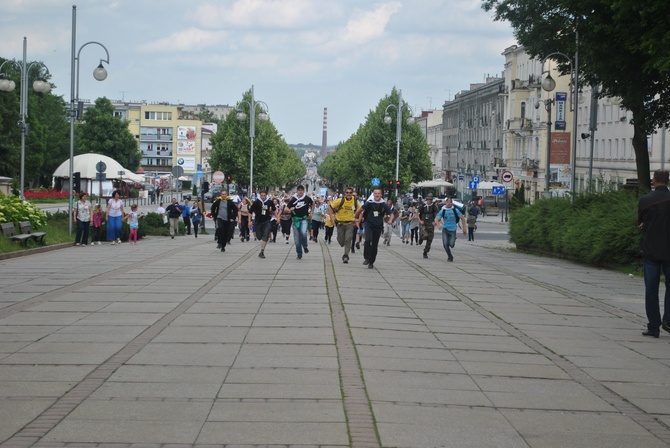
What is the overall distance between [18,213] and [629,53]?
16907 millimetres

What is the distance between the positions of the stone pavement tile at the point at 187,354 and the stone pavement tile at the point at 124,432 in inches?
89.8

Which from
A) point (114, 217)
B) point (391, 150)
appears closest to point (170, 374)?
point (114, 217)

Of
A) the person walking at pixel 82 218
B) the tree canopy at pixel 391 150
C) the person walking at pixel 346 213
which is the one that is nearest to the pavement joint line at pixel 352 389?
the person walking at pixel 346 213

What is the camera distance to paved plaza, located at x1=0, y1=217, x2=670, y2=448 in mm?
7125

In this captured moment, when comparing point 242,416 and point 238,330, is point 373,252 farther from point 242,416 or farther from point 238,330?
point 242,416

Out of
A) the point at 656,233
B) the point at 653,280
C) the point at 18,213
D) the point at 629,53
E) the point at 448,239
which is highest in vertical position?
the point at 629,53

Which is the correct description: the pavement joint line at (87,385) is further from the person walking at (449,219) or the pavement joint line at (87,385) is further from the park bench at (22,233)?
the park bench at (22,233)

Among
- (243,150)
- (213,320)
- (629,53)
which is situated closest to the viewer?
(213,320)

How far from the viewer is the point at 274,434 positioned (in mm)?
6875

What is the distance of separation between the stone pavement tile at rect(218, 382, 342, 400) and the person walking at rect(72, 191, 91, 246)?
2367cm

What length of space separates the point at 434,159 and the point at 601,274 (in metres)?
141

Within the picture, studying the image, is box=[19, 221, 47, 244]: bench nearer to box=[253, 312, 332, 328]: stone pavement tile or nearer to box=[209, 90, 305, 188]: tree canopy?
box=[253, 312, 332, 328]: stone pavement tile

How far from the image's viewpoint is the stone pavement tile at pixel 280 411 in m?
7.31

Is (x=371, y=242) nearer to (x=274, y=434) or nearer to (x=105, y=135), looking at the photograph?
(x=274, y=434)
